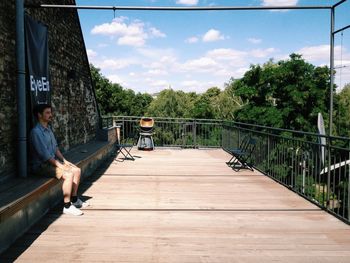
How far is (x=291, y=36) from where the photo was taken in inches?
1299

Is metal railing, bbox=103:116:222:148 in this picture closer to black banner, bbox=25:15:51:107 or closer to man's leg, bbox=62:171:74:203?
black banner, bbox=25:15:51:107

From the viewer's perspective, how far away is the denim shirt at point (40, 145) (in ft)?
15.4

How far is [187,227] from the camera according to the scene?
4230 mm

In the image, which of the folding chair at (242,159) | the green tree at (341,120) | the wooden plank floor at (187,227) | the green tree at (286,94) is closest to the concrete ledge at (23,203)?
the wooden plank floor at (187,227)

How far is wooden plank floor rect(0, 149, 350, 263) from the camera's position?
134 inches

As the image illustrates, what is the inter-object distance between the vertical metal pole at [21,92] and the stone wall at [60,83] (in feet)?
0.32

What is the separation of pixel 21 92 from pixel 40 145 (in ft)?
2.38

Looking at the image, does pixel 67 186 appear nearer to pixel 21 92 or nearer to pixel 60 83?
pixel 21 92

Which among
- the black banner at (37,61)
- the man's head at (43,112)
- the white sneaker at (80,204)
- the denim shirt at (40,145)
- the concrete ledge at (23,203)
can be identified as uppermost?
the black banner at (37,61)

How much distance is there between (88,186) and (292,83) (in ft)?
79.6

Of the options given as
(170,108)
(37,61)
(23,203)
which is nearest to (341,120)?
(170,108)

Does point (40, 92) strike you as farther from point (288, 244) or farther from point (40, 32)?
point (288, 244)

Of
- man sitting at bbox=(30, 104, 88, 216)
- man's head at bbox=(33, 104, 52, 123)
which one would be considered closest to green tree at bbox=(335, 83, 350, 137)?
man sitting at bbox=(30, 104, 88, 216)

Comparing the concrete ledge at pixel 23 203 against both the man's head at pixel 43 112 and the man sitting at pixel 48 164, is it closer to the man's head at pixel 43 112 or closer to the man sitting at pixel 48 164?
the man sitting at pixel 48 164
